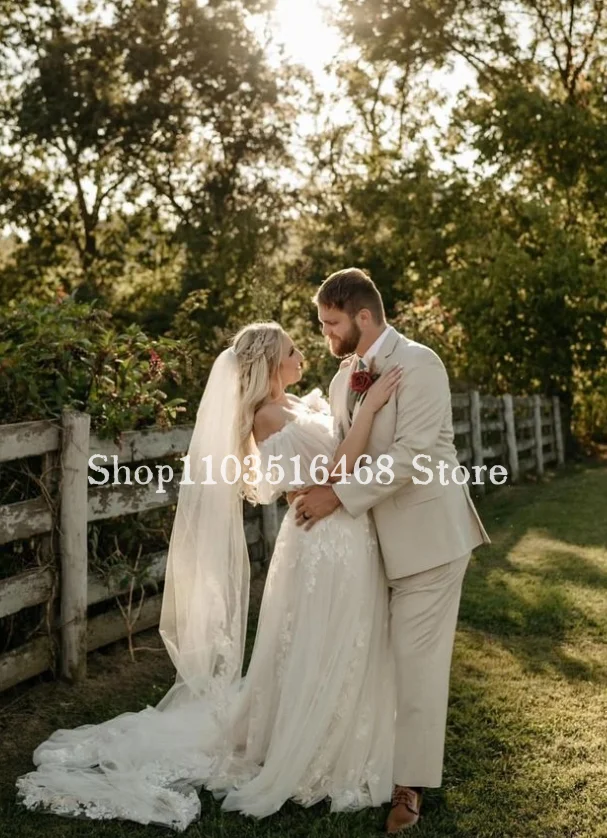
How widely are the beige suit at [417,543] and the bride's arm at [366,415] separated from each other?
0.15 feet

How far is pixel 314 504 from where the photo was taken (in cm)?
→ 404

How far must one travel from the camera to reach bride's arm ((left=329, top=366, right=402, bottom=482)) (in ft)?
12.8

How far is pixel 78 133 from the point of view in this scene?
22484 mm

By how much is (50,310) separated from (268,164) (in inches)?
771

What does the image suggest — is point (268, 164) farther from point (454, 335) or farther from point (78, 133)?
point (454, 335)

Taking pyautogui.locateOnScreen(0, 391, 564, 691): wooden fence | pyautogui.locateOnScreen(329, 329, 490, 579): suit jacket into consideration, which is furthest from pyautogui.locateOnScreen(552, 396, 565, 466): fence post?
pyautogui.locateOnScreen(329, 329, 490, 579): suit jacket

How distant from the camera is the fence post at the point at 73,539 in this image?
5.21 metres

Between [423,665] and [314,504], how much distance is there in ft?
2.64

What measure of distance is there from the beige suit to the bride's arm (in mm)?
46

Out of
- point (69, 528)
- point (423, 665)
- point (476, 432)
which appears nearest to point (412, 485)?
A: point (423, 665)

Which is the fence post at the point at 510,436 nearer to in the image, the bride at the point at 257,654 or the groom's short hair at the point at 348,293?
the bride at the point at 257,654

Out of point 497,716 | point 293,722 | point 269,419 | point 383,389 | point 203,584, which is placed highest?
point 383,389

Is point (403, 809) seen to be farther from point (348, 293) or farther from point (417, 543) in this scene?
point (348, 293)

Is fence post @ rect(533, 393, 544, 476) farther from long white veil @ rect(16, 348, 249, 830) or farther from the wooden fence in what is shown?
long white veil @ rect(16, 348, 249, 830)
